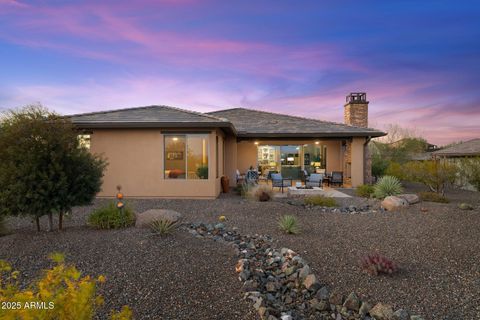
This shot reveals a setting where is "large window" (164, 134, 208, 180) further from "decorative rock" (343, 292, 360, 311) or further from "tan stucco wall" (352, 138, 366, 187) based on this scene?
"tan stucco wall" (352, 138, 366, 187)

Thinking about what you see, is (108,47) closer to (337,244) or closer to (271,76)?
(271,76)

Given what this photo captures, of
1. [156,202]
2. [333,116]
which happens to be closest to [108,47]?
[156,202]

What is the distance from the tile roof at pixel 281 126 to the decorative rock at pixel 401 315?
11667 millimetres

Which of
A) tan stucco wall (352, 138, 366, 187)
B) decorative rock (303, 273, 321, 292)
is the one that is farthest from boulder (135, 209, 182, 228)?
tan stucco wall (352, 138, 366, 187)

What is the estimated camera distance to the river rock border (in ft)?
11.5

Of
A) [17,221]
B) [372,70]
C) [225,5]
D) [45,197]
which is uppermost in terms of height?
[225,5]

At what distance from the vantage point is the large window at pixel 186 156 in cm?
1116

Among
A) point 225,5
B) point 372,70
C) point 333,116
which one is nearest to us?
point 225,5

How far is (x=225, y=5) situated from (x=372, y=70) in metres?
8.11

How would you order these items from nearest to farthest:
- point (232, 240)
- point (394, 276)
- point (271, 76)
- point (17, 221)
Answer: point (394, 276) < point (232, 240) < point (17, 221) < point (271, 76)

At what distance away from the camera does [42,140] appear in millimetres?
5656

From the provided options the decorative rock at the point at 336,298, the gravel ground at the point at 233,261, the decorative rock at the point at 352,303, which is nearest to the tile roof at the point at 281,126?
the gravel ground at the point at 233,261

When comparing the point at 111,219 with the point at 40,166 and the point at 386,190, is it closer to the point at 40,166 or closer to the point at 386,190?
the point at 40,166

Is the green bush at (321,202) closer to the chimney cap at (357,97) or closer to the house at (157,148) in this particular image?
the house at (157,148)
